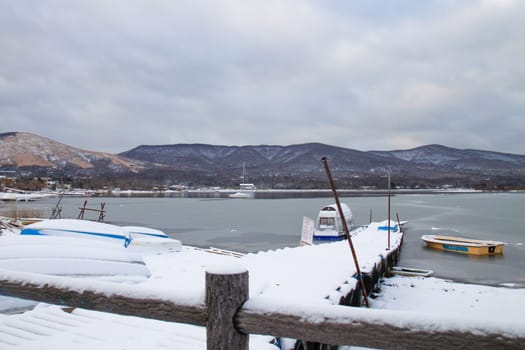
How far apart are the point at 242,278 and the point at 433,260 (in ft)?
80.2

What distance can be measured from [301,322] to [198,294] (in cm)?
65

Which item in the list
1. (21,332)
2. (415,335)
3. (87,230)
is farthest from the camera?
(87,230)

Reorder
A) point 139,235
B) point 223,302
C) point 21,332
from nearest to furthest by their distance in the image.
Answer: point 223,302
point 21,332
point 139,235

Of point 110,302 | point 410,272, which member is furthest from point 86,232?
point 410,272

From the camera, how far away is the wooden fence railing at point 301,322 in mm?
1724

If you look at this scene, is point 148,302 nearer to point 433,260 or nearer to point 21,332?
point 21,332

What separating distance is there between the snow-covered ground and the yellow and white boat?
34.2 ft

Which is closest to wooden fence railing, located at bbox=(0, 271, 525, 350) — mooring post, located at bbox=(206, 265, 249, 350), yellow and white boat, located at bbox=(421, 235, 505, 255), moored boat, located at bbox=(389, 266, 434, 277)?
mooring post, located at bbox=(206, 265, 249, 350)

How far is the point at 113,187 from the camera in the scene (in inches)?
6073

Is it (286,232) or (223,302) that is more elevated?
(223,302)

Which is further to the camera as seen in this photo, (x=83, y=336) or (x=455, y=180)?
(x=455, y=180)

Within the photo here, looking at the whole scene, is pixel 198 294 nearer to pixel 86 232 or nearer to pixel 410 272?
pixel 86 232

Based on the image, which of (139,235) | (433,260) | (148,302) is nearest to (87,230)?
(139,235)

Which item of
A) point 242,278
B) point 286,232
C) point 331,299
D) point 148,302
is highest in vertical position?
point 242,278
